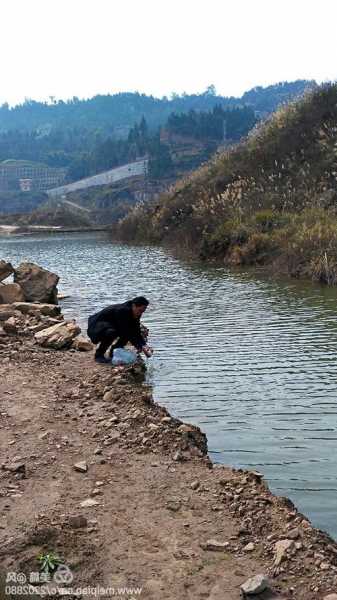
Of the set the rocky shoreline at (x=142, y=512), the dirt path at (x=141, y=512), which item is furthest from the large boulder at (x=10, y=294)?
the dirt path at (x=141, y=512)

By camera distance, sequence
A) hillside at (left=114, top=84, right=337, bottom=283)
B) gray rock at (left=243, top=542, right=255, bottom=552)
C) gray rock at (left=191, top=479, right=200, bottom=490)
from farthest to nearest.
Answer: hillside at (left=114, top=84, right=337, bottom=283), gray rock at (left=191, top=479, right=200, bottom=490), gray rock at (left=243, top=542, right=255, bottom=552)

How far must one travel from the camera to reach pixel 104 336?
978cm

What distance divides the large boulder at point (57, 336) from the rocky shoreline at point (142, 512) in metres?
3.14

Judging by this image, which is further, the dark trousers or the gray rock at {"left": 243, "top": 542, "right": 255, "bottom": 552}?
the dark trousers

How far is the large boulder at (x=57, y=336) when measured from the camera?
1097 centimetres

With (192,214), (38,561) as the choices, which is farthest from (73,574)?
(192,214)

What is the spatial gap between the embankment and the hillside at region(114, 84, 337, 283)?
11.5 meters

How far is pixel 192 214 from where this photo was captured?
3350 cm

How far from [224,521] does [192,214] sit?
29.3 metres

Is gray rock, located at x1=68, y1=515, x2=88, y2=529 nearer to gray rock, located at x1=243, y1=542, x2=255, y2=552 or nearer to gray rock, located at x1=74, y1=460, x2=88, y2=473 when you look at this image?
gray rock, located at x1=74, y1=460, x2=88, y2=473

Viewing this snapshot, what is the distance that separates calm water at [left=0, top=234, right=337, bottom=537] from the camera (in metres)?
6.19

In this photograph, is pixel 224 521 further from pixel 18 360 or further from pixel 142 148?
pixel 142 148

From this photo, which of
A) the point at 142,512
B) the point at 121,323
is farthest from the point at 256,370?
the point at 142,512

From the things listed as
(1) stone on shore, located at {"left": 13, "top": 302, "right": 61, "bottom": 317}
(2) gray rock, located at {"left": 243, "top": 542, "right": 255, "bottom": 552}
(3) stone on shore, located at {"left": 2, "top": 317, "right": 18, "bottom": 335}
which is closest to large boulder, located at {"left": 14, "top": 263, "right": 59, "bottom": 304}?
(1) stone on shore, located at {"left": 13, "top": 302, "right": 61, "bottom": 317}
